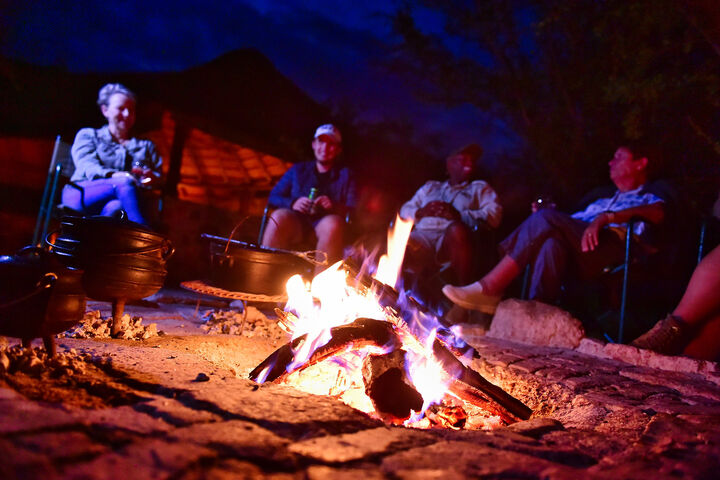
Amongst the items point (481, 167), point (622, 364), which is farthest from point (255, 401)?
point (481, 167)

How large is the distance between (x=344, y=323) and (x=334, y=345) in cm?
41

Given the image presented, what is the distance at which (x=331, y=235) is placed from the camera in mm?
4457

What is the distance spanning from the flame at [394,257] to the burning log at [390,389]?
0.88 metres

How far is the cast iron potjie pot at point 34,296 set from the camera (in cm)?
155

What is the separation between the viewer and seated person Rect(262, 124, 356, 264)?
4.48 meters

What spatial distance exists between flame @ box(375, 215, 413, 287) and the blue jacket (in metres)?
0.85

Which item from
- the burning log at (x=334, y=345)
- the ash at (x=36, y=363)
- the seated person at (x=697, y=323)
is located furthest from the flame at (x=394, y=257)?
the seated person at (x=697, y=323)

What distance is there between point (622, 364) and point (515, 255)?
1.46 m

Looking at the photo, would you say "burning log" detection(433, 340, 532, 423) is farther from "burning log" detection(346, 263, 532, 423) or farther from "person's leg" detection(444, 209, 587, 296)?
"person's leg" detection(444, 209, 587, 296)

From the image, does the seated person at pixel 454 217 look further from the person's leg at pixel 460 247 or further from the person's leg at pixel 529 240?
the person's leg at pixel 529 240

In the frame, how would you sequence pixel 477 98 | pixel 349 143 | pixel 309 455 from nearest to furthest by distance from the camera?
pixel 309 455 < pixel 477 98 < pixel 349 143

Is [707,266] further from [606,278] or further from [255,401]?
[255,401]

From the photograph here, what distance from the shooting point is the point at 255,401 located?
1.48 metres

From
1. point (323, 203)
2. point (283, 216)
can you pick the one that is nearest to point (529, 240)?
point (323, 203)
